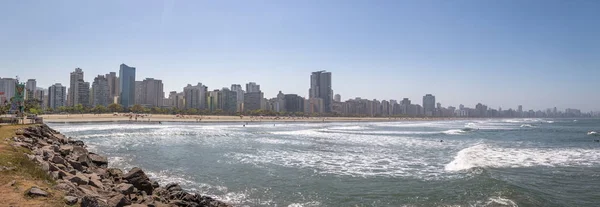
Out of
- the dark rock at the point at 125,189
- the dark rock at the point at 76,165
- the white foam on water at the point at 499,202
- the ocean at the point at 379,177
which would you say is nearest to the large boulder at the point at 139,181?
the dark rock at the point at 125,189

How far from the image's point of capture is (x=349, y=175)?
A: 17250mm

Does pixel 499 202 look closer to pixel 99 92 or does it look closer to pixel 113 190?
pixel 113 190

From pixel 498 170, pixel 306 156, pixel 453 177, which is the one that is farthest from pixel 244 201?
pixel 498 170

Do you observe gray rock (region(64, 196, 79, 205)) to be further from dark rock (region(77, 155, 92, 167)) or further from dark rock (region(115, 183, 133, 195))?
dark rock (region(77, 155, 92, 167))

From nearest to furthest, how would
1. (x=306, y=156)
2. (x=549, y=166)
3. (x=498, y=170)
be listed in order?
(x=498, y=170) < (x=549, y=166) < (x=306, y=156)

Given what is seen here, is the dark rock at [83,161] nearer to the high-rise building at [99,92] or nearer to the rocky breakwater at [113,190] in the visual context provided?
the rocky breakwater at [113,190]

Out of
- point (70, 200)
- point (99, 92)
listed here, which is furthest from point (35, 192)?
point (99, 92)

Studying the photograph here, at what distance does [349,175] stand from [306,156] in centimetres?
783

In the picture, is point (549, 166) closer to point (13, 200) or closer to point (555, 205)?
point (555, 205)

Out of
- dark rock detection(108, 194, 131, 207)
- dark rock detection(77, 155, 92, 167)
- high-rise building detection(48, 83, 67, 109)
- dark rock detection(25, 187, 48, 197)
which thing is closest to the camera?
dark rock detection(25, 187, 48, 197)

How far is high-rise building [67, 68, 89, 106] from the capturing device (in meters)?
174

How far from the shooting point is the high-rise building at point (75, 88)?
174 m

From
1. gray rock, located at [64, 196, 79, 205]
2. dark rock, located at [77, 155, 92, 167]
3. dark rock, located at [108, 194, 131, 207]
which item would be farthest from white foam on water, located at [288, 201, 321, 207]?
dark rock, located at [77, 155, 92, 167]

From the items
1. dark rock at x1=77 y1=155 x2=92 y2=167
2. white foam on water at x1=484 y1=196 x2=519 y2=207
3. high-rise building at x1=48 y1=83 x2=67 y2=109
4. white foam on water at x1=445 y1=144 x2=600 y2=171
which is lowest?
white foam on water at x1=484 y1=196 x2=519 y2=207
